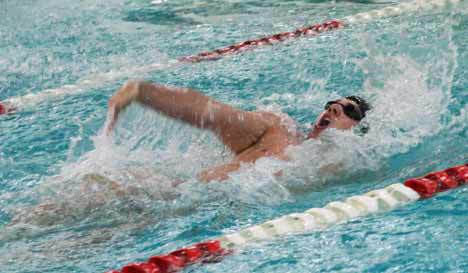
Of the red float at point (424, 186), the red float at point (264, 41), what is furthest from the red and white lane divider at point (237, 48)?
the red float at point (424, 186)

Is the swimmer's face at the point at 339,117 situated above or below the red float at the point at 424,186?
above

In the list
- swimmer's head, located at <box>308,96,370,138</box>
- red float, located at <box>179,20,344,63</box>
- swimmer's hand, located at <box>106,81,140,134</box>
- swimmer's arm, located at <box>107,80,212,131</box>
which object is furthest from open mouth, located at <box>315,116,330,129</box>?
red float, located at <box>179,20,344,63</box>

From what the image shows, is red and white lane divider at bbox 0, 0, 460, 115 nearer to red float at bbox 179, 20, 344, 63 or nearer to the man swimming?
red float at bbox 179, 20, 344, 63

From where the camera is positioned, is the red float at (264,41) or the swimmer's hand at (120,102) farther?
the red float at (264,41)

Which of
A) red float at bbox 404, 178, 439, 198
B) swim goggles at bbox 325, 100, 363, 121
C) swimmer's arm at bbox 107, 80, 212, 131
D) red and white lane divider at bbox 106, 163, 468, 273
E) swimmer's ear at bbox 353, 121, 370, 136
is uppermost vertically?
swimmer's arm at bbox 107, 80, 212, 131

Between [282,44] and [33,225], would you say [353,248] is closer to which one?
[33,225]

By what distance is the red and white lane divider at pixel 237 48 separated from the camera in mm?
4703

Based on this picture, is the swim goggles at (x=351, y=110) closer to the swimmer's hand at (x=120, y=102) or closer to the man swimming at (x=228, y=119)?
the man swimming at (x=228, y=119)

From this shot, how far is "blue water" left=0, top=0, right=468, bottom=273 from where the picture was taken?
2535 mm

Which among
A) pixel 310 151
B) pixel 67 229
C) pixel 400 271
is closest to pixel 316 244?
pixel 400 271

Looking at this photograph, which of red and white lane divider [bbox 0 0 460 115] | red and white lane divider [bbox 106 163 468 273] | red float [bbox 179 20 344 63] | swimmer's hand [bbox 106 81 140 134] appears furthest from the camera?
red float [bbox 179 20 344 63]

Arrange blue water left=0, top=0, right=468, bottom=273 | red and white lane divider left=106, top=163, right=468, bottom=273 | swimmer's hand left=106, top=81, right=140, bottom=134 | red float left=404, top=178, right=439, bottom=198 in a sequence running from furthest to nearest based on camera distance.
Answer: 1. swimmer's hand left=106, top=81, right=140, bottom=134
2. red float left=404, top=178, right=439, bottom=198
3. blue water left=0, top=0, right=468, bottom=273
4. red and white lane divider left=106, top=163, right=468, bottom=273

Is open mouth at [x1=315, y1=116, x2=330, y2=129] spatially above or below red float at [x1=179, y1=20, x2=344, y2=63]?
below

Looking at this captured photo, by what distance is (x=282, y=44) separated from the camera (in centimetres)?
559
